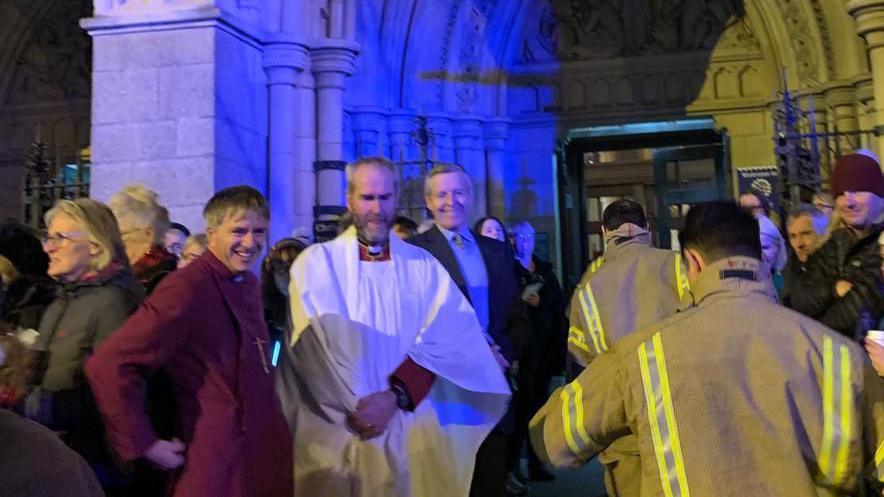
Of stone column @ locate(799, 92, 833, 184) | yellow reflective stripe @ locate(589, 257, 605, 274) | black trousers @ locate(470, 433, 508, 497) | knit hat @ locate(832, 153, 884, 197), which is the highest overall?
stone column @ locate(799, 92, 833, 184)

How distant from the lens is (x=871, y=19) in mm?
6727

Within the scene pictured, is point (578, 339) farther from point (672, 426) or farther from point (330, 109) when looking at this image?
point (330, 109)

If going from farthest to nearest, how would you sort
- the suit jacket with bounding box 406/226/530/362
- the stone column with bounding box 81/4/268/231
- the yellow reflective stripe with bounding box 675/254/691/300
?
the stone column with bounding box 81/4/268/231
the suit jacket with bounding box 406/226/530/362
the yellow reflective stripe with bounding box 675/254/691/300

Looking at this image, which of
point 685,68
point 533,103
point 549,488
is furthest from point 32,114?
point 549,488

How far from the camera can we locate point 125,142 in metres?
5.54

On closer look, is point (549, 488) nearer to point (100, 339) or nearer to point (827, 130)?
point (100, 339)

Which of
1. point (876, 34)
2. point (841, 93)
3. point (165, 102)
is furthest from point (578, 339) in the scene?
point (841, 93)

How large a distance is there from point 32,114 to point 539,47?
22.8 ft

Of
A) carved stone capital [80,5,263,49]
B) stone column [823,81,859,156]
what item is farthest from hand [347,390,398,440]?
stone column [823,81,859,156]

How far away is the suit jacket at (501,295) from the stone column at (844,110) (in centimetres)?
572

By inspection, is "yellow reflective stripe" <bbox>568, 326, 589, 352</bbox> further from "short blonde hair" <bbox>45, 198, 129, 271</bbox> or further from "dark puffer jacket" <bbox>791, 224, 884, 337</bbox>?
"short blonde hair" <bbox>45, 198, 129, 271</bbox>

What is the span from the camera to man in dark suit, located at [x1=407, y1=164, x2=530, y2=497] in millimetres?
3418

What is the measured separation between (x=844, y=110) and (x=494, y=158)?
3.81 m

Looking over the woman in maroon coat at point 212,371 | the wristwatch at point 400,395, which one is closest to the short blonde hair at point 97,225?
the woman in maroon coat at point 212,371
